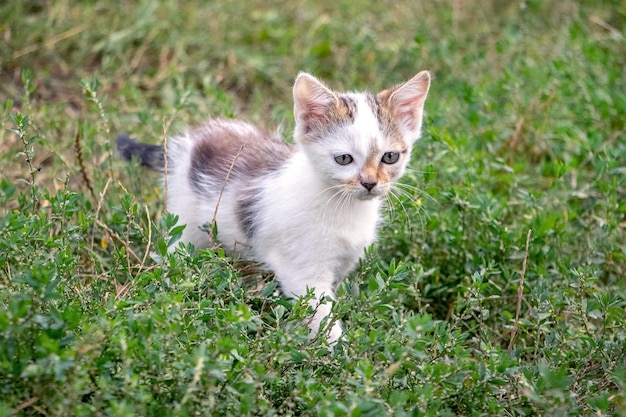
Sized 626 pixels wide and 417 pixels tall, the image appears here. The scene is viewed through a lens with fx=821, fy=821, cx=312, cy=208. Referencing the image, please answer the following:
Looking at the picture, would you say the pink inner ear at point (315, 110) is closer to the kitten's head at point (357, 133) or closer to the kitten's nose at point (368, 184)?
the kitten's head at point (357, 133)

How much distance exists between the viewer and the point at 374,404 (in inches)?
101

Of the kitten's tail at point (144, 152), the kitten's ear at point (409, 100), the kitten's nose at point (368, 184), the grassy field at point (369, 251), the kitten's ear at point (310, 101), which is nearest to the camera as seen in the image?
the grassy field at point (369, 251)

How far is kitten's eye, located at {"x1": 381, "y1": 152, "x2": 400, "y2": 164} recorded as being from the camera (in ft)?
11.5

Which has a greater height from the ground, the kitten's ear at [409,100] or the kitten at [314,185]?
the kitten's ear at [409,100]

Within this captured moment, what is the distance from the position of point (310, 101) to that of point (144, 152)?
1104 millimetres

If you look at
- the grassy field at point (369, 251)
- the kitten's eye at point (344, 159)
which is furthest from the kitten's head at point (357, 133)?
the grassy field at point (369, 251)

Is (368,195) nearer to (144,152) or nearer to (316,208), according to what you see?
(316,208)

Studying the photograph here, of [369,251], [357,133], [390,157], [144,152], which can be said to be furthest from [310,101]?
[144,152]

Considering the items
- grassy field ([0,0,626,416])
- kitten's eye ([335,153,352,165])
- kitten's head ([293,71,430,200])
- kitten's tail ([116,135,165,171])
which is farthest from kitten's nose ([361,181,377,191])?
kitten's tail ([116,135,165,171])

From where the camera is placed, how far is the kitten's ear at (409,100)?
11.9 ft

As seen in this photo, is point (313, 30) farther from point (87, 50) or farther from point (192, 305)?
point (192, 305)

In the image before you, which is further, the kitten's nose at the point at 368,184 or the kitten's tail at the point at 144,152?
the kitten's tail at the point at 144,152

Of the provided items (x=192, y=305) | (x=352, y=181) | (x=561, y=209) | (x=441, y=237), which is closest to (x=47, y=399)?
(x=192, y=305)

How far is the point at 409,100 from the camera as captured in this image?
369 cm
